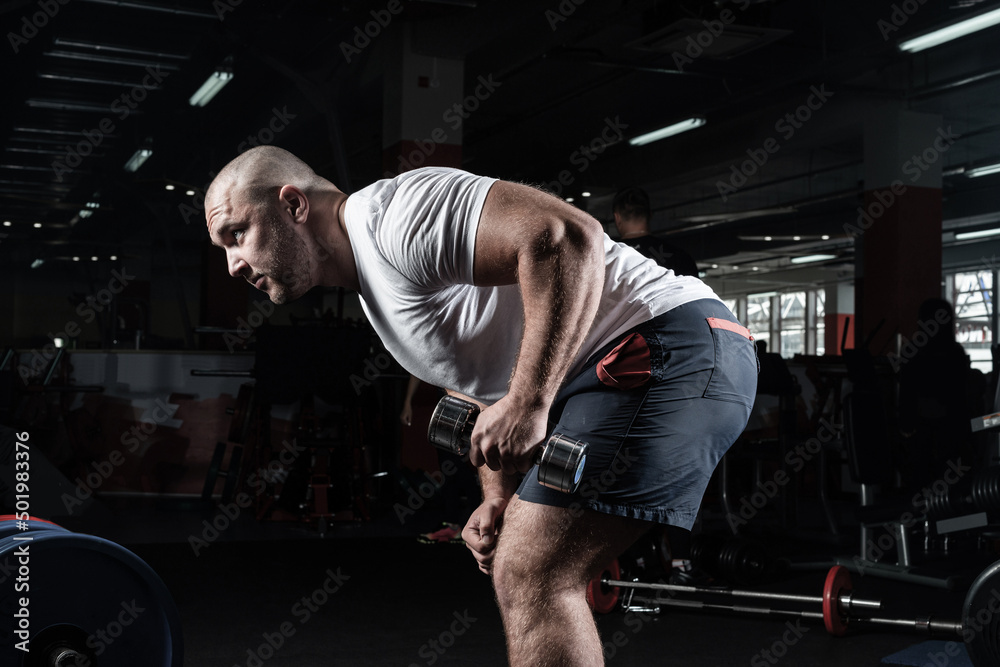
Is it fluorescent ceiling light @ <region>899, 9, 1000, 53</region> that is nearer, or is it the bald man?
the bald man

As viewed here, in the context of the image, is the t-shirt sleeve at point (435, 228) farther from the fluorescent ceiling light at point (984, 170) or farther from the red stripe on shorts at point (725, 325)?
the fluorescent ceiling light at point (984, 170)

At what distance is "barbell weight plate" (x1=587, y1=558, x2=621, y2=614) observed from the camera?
2951mm

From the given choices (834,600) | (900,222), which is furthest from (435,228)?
(900,222)

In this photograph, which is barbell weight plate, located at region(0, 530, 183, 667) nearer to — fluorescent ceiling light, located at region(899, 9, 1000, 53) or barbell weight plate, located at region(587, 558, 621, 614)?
barbell weight plate, located at region(587, 558, 621, 614)

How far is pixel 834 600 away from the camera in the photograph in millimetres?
2666

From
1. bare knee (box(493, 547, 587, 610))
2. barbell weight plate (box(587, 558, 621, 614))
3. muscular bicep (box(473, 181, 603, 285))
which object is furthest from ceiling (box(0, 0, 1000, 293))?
bare knee (box(493, 547, 587, 610))

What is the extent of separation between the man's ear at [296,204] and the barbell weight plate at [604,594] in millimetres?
1984

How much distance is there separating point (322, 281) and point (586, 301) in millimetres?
484

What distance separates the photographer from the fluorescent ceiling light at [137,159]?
1079 cm

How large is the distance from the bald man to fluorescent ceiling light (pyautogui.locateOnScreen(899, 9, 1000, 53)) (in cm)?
497

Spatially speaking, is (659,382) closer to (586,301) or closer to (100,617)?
(586,301)

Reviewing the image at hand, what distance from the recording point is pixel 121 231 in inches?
648

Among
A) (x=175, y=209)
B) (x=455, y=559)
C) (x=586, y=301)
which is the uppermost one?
(x=175, y=209)

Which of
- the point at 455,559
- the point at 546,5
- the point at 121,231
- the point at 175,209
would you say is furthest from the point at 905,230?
the point at 121,231
